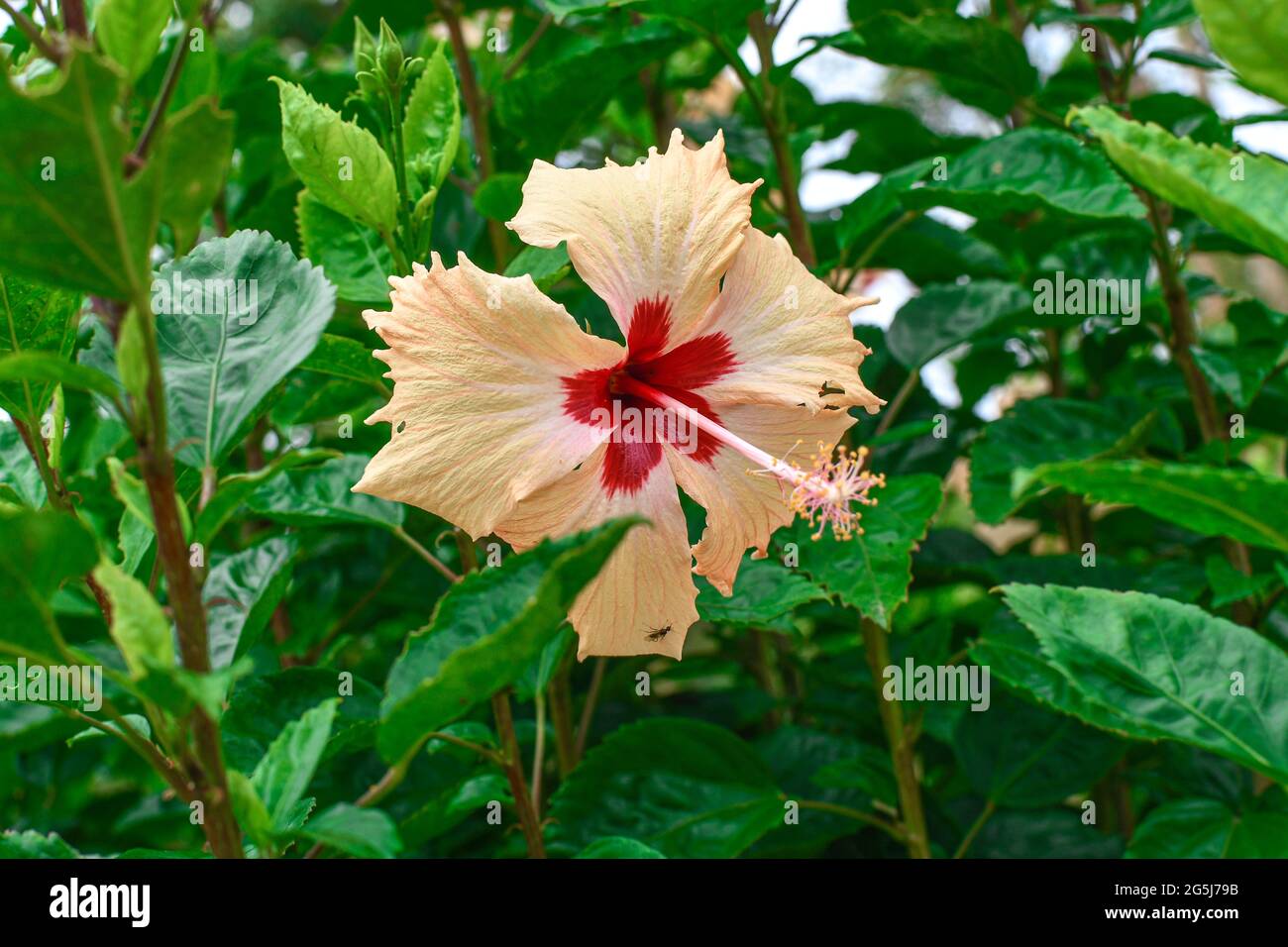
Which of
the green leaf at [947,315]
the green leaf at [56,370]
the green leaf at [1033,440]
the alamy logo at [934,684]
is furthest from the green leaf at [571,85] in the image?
the green leaf at [56,370]

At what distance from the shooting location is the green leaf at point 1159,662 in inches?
47.2

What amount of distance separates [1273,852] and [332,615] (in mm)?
1597

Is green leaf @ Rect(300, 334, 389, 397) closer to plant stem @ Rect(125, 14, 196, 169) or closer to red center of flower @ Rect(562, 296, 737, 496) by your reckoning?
red center of flower @ Rect(562, 296, 737, 496)

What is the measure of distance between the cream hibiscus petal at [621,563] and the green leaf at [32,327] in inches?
19.7

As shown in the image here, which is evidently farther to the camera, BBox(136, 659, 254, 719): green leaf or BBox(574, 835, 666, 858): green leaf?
BBox(574, 835, 666, 858): green leaf

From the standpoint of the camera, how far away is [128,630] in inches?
32.2

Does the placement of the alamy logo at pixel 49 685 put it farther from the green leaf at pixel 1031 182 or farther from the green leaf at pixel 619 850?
the green leaf at pixel 1031 182

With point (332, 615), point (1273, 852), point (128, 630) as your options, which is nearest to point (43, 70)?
point (128, 630)

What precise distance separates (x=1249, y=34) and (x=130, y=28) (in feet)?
3.18

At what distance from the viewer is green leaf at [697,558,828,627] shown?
1.31m

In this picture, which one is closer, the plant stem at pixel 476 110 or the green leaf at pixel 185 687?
the green leaf at pixel 185 687

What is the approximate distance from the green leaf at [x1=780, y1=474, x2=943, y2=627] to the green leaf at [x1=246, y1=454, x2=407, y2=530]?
0.54 m

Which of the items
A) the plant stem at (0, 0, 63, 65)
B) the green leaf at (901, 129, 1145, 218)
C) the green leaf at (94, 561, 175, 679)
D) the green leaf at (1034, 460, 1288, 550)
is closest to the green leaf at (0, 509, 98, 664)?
the green leaf at (94, 561, 175, 679)
